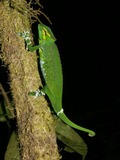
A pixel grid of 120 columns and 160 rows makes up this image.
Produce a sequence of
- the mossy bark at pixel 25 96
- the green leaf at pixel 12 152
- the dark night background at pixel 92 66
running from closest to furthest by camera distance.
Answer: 1. the mossy bark at pixel 25 96
2. the green leaf at pixel 12 152
3. the dark night background at pixel 92 66

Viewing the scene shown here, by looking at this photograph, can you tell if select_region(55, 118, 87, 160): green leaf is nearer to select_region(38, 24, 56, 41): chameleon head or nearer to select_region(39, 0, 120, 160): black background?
select_region(38, 24, 56, 41): chameleon head

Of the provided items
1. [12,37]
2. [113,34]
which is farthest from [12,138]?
[113,34]

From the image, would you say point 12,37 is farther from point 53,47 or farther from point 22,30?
point 53,47

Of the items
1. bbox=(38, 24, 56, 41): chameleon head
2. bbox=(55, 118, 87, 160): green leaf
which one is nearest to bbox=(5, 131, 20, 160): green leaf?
bbox=(55, 118, 87, 160): green leaf

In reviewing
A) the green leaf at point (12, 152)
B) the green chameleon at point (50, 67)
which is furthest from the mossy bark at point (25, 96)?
the green leaf at point (12, 152)

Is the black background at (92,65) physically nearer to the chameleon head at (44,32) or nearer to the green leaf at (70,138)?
the green leaf at (70,138)
